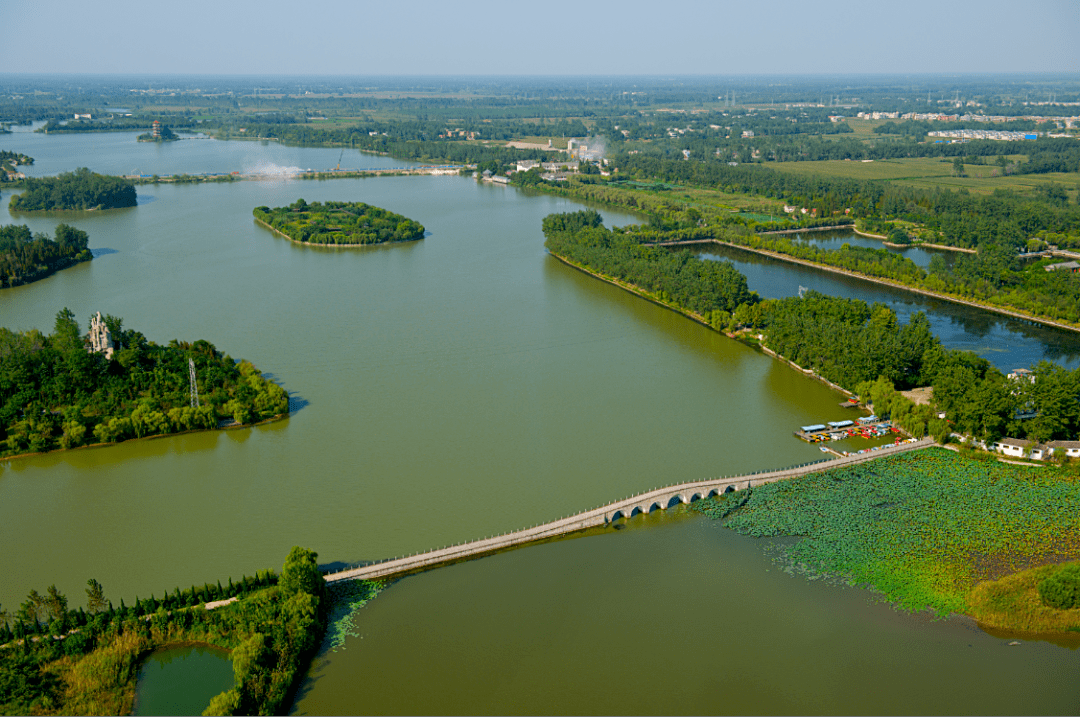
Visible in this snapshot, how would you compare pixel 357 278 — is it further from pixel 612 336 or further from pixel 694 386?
pixel 694 386

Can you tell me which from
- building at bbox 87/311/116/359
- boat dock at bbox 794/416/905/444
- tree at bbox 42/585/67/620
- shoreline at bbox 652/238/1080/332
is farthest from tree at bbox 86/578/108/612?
shoreline at bbox 652/238/1080/332

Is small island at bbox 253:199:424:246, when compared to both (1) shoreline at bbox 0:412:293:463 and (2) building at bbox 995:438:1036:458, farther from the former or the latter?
(2) building at bbox 995:438:1036:458

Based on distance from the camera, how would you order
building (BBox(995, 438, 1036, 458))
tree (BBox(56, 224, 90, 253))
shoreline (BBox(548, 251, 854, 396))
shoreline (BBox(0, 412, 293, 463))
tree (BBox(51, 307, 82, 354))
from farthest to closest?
tree (BBox(56, 224, 90, 253)) < shoreline (BBox(548, 251, 854, 396)) < tree (BBox(51, 307, 82, 354)) < shoreline (BBox(0, 412, 293, 463)) < building (BBox(995, 438, 1036, 458))

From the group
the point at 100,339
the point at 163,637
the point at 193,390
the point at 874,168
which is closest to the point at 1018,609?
the point at 163,637

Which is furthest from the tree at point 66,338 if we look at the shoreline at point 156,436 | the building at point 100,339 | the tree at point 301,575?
the tree at point 301,575

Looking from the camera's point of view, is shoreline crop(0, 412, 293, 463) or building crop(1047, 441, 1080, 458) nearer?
building crop(1047, 441, 1080, 458)

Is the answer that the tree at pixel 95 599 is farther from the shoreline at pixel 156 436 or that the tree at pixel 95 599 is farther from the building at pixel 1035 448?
the building at pixel 1035 448

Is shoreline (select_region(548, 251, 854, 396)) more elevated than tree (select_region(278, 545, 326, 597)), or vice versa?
shoreline (select_region(548, 251, 854, 396))
